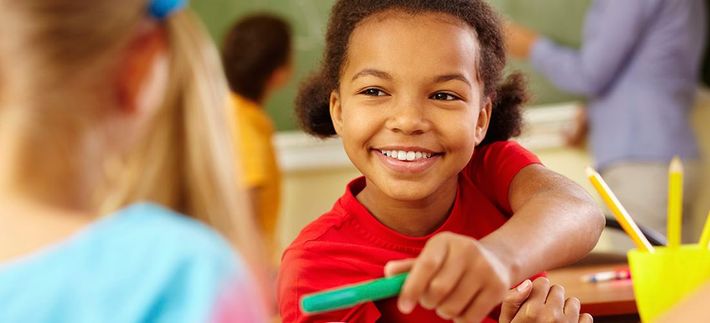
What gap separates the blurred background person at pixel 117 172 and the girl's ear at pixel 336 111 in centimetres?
55

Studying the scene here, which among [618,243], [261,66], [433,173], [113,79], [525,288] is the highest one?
[113,79]

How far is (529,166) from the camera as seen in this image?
1354mm

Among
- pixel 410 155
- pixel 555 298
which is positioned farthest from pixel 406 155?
pixel 555 298

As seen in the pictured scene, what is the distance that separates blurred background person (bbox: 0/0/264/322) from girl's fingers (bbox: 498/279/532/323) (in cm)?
44

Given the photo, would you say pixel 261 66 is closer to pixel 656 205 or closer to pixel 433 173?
pixel 656 205

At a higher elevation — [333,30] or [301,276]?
[333,30]

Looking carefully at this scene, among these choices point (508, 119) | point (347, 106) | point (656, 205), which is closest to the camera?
point (347, 106)

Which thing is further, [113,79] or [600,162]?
[600,162]

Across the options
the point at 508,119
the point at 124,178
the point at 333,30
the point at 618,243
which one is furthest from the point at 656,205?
the point at 124,178

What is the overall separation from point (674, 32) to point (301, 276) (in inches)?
94.6

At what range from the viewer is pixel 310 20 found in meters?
4.04

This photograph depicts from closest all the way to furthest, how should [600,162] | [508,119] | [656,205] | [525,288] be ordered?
[525,288] < [508,119] < [656,205] < [600,162]

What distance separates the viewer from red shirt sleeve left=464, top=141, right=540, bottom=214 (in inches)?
53.3

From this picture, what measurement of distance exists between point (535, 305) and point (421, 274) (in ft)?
1.17
